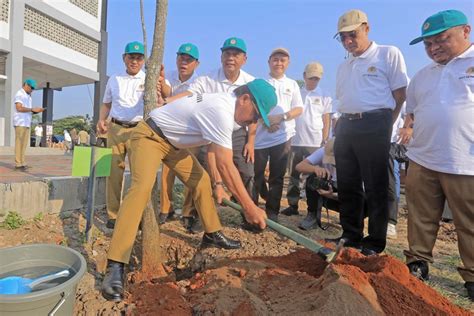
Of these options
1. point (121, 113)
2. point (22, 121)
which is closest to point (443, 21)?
point (121, 113)

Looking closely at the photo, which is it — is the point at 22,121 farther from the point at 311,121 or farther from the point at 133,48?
the point at 311,121

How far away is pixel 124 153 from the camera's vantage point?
3.68 metres

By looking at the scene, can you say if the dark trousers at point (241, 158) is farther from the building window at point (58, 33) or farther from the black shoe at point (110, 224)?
the building window at point (58, 33)

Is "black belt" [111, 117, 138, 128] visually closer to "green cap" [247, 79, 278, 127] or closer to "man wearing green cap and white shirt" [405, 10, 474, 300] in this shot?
"green cap" [247, 79, 278, 127]

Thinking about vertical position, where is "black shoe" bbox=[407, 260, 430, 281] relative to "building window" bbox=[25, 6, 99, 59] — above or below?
below

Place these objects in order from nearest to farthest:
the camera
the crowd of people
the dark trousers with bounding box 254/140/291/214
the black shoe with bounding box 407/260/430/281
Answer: the crowd of people → the black shoe with bounding box 407/260/430/281 → the dark trousers with bounding box 254/140/291/214 → the camera

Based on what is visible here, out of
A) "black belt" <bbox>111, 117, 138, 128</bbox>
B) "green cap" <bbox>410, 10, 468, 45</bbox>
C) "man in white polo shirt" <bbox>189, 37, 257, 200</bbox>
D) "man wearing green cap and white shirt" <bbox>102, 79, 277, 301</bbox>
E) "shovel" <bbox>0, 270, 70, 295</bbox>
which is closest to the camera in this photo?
"shovel" <bbox>0, 270, 70, 295</bbox>

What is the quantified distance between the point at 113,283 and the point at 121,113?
2.06 m

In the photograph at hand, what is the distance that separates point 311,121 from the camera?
534 cm

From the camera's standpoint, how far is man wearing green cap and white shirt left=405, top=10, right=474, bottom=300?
260 centimetres

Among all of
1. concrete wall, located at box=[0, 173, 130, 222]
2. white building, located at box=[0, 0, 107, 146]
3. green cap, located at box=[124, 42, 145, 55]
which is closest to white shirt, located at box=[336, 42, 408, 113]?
green cap, located at box=[124, 42, 145, 55]

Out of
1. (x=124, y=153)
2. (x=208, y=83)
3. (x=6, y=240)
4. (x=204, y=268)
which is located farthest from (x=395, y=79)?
(x=6, y=240)

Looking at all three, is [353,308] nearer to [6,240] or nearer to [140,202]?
[140,202]

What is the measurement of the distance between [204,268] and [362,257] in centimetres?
120
